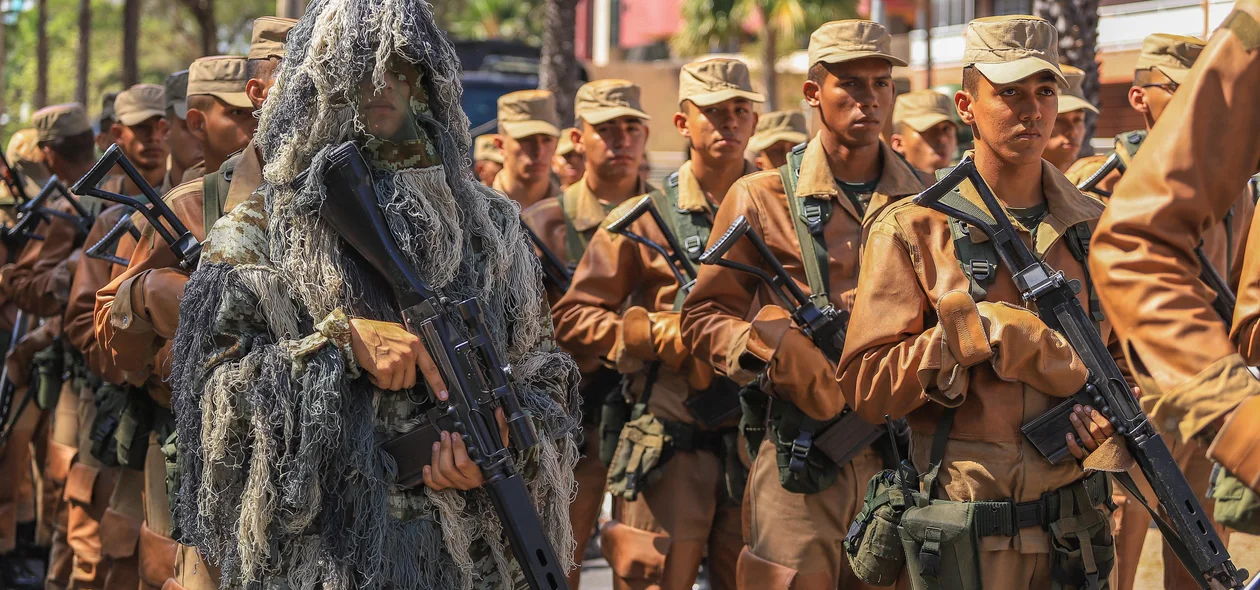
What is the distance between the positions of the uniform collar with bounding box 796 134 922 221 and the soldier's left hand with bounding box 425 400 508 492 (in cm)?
187

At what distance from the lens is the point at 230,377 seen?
12.7 feet

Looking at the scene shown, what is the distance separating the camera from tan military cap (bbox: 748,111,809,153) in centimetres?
884

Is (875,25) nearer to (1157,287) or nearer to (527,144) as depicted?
(1157,287)

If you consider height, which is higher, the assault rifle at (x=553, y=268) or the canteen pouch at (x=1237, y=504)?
the canteen pouch at (x=1237, y=504)

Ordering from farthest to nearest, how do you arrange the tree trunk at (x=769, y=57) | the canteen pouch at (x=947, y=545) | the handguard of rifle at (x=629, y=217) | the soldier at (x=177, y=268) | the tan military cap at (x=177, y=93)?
1. the tree trunk at (x=769, y=57)
2. the tan military cap at (x=177, y=93)
3. the handguard of rifle at (x=629, y=217)
4. the soldier at (x=177, y=268)
5. the canteen pouch at (x=947, y=545)

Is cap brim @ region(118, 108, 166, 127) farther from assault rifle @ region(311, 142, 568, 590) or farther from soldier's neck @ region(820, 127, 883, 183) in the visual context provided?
assault rifle @ region(311, 142, 568, 590)

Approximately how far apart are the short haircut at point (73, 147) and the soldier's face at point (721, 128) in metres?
4.52

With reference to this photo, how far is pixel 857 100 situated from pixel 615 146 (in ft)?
7.51

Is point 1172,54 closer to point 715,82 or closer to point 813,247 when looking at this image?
point 715,82

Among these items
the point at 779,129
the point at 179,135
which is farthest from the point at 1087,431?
the point at 779,129

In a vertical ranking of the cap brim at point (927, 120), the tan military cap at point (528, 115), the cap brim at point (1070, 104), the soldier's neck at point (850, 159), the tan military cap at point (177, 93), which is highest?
the tan military cap at point (177, 93)

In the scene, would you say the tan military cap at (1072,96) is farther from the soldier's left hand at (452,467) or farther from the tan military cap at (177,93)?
the soldier's left hand at (452,467)

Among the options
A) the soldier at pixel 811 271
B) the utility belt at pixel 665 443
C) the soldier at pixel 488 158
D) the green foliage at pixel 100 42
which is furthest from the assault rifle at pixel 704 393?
the green foliage at pixel 100 42

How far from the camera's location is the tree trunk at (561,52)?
1324 cm
